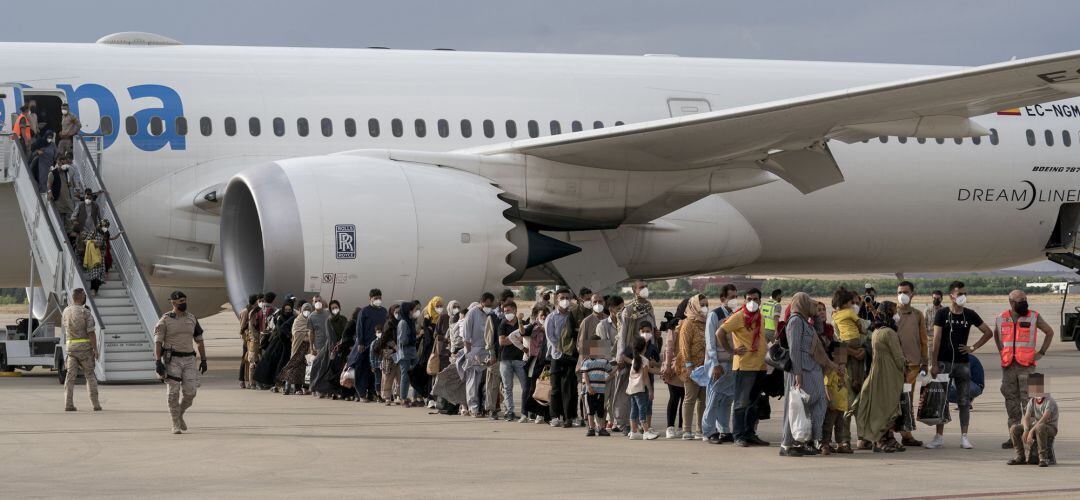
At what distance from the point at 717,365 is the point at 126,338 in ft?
26.9

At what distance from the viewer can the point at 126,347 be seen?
1738 cm

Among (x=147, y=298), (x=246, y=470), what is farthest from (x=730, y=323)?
(x=147, y=298)

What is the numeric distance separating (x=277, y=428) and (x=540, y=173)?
6398 millimetres

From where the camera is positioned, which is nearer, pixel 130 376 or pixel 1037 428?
pixel 1037 428

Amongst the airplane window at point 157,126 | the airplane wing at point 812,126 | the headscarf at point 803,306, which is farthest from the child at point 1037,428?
the airplane window at point 157,126

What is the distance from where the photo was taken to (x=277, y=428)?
1294 centimetres

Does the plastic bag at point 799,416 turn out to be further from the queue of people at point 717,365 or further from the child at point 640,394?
the child at point 640,394

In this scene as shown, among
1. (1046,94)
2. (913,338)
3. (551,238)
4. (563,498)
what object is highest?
(1046,94)

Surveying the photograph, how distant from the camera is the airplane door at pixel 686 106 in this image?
20.8 metres

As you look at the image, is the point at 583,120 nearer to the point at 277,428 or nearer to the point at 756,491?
the point at 277,428

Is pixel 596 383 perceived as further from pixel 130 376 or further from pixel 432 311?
pixel 130 376

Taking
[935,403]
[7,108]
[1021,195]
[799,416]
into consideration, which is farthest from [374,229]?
[1021,195]

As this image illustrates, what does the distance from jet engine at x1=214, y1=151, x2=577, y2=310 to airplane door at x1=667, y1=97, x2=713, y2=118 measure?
4210 mm

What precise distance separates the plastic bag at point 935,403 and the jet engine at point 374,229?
6.35 meters
